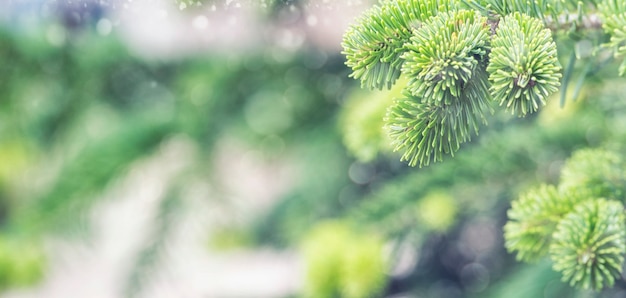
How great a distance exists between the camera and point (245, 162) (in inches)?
24.7

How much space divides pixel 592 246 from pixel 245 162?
44cm

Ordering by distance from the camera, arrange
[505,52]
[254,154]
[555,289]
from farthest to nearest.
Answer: [254,154], [555,289], [505,52]

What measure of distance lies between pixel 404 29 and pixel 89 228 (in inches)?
16.9

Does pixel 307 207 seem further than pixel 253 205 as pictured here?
No

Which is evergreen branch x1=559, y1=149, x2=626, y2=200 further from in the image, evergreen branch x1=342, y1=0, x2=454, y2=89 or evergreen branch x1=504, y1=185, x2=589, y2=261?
evergreen branch x1=342, y1=0, x2=454, y2=89

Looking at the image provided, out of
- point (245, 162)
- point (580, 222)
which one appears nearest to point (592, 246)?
point (580, 222)

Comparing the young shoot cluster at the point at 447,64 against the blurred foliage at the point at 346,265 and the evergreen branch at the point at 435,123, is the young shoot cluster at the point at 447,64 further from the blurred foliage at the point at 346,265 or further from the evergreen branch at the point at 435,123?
the blurred foliage at the point at 346,265

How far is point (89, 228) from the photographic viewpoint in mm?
548

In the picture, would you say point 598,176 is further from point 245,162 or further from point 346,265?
point 245,162

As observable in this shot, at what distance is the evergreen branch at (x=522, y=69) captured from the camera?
18cm

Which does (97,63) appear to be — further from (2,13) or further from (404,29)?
(404,29)

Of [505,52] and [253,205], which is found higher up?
[253,205]

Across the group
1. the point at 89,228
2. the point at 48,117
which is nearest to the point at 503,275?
the point at 89,228

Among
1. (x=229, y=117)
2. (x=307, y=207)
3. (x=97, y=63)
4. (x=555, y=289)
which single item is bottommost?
(x=555, y=289)
